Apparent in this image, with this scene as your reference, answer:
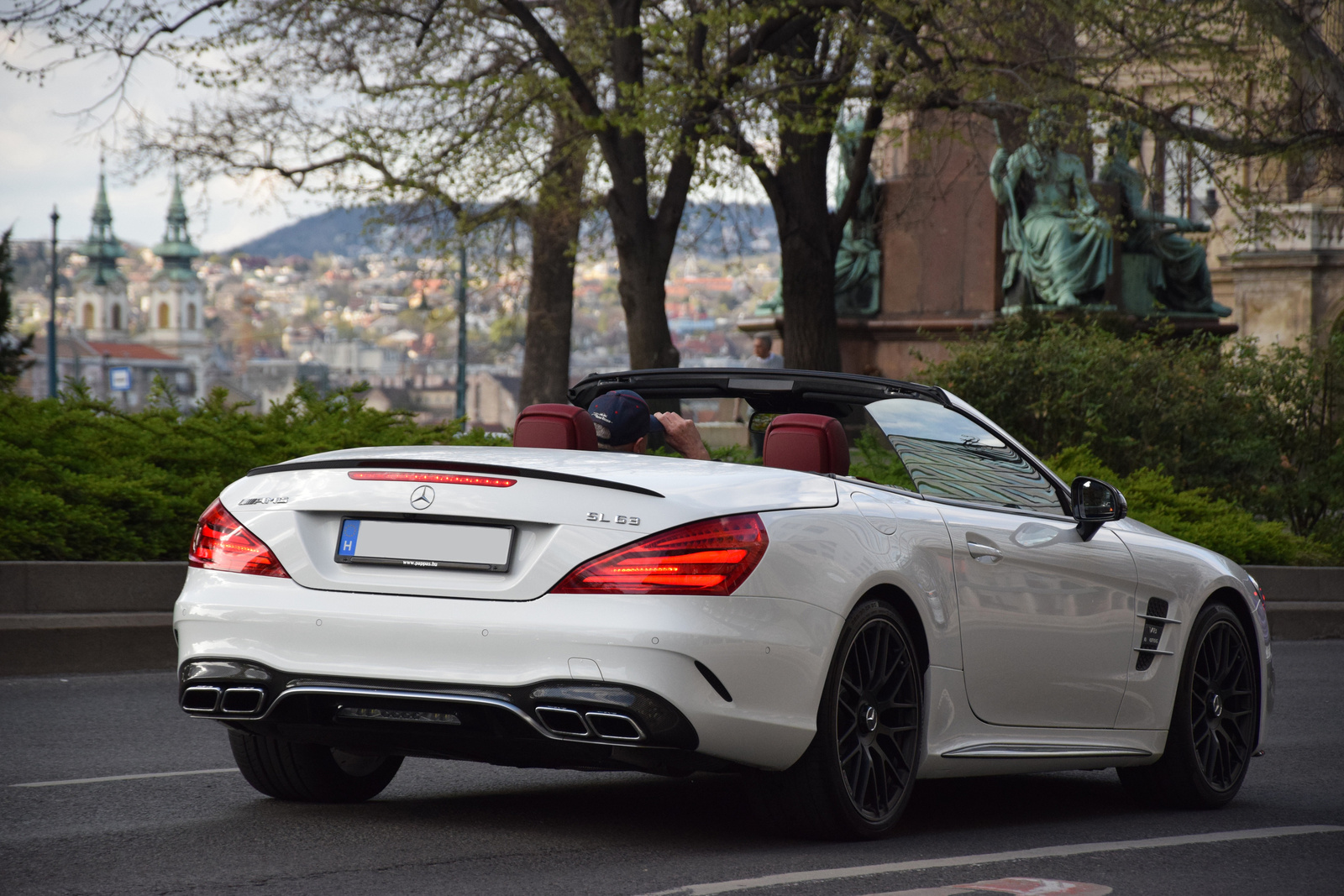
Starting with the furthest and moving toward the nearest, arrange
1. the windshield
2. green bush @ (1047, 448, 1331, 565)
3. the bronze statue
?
the bronze statue < green bush @ (1047, 448, 1331, 565) < the windshield

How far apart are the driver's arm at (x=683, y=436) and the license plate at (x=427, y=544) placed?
148cm

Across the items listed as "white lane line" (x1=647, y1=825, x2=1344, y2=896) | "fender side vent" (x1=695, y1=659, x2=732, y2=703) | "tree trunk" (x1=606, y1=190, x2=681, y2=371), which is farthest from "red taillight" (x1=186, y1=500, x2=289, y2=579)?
"tree trunk" (x1=606, y1=190, x2=681, y2=371)

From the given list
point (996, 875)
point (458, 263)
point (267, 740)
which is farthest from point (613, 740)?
point (458, 263)

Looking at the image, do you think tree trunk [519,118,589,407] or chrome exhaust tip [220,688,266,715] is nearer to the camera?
chrome exhaust tip [220,688,266,715]

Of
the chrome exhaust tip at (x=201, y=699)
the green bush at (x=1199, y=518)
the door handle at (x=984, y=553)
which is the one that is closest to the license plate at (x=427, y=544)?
the chrome exhaust tip at (x=201, y=699)

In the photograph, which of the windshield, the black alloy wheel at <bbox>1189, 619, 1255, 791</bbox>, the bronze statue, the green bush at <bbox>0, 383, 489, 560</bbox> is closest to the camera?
the windshield

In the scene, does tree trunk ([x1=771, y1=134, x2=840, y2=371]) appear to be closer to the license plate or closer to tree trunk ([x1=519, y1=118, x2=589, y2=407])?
→ tree trunk ([x1=519, y1=118, x2=589, y2=407])

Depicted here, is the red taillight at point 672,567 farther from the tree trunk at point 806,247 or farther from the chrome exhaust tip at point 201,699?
the tree trunk at point 806,247

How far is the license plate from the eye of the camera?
5.07 m

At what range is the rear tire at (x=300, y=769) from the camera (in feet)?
19.7

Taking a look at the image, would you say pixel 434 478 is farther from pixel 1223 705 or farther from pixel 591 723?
pixel 1223 705

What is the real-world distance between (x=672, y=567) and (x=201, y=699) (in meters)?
1.44

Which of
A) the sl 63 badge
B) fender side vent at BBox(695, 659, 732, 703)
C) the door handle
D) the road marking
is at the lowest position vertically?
the road marking

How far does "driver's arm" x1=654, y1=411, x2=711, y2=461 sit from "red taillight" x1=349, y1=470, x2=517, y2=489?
1.40 meters
